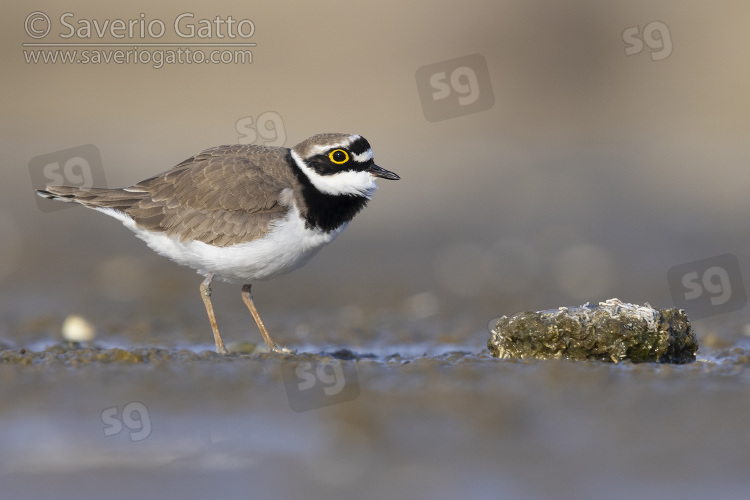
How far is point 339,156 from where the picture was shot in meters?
7.17

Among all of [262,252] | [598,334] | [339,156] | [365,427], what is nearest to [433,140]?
[339,156]

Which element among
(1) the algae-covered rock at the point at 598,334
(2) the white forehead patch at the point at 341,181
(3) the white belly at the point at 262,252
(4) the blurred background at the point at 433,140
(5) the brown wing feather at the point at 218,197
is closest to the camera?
(1) the algae-covered rock at the point at 598,334

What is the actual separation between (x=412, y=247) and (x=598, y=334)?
212 inches

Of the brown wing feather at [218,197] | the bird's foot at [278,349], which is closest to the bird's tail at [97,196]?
the brown wing feather at [218,197]

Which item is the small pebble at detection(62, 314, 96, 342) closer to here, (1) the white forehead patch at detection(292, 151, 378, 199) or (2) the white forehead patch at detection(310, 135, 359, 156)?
(1) the white forehead patch at detection(292, 151, 378, 199)

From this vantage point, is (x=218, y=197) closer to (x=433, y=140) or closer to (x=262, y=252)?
(x=262, y=252)

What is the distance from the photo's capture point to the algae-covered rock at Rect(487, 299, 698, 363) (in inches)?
244

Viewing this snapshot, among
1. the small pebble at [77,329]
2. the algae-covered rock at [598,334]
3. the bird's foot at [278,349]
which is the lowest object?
the algae-covered rock at [598,334]

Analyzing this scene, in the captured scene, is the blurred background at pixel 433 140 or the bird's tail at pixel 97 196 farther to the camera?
the blurred background at pixel 433 140

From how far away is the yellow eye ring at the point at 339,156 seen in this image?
7145mm

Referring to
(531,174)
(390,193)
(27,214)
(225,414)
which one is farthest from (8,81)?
(225,414)

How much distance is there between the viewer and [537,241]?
11.6m

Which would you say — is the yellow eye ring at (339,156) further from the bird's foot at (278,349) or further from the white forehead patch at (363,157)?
the bird's foot at (278,349)

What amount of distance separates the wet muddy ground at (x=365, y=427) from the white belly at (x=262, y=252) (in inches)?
34.2
